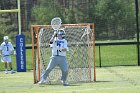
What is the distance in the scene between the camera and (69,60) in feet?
63.3

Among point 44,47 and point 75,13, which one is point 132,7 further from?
point 44,47

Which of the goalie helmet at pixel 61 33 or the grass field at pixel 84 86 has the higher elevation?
the goalie helmet at pixel 61 33

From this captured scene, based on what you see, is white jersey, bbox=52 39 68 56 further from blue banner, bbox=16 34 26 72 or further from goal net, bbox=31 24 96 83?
blue banner, bbox=16 34 26 72

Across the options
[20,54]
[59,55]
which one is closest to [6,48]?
[20,54]

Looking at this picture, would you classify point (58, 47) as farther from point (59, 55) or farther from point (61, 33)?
point (61, 33)

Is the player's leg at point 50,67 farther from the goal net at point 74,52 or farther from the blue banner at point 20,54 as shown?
the blue banner at point 20,54

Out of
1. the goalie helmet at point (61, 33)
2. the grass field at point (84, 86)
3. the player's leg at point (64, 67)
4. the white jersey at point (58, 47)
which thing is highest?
the goalie helmet at point (61, 33)

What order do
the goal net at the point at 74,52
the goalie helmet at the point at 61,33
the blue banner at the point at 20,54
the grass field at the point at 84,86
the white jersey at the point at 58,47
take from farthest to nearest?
1. the blue banner at the point at 20,54
2. the goal net at the point at 74,52
3. the goalie helmet at the point at 61,33
4. the white jersey at the point at 58,47
5. the grass field at the point at 84,86

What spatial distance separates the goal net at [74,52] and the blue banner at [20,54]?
4.98 meters

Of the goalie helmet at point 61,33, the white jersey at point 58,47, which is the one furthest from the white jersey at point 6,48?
the white jersey at point 58,47

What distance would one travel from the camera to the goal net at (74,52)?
18.7m

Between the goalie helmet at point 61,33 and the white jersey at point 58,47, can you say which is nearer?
the white jersey at point 58,47

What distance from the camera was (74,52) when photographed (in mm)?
19359

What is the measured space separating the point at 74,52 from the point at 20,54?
5698mm
